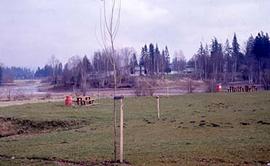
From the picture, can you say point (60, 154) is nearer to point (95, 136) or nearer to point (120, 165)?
point (120, 165)

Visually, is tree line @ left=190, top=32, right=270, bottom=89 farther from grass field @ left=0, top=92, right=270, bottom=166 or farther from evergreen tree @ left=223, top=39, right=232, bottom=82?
grass field @ left=0, top=92, right=270, bottom=166

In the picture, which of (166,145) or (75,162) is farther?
(166,145)

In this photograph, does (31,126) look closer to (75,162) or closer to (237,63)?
(75,162)

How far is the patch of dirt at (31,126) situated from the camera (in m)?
22.4

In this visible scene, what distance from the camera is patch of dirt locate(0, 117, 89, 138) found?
22.4 meters

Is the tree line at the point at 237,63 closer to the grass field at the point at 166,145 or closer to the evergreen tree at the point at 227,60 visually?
the evergreen tree at the point at 227,60

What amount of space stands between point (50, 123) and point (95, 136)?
755cm

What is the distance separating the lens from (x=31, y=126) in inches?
926

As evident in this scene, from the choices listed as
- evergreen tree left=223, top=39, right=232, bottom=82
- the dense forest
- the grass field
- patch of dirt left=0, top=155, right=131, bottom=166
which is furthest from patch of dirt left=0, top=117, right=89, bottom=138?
evergreen tree left=223, top=39, right=232, bottom=82

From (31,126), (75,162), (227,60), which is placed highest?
(227,60)

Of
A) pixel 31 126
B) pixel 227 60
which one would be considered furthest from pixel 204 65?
pixel 31 126

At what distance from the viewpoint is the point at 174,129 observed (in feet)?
58.8

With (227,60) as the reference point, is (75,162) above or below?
below

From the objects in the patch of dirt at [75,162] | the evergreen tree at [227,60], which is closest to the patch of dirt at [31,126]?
the patch of dirt at [75,162]
